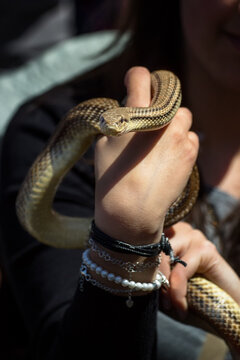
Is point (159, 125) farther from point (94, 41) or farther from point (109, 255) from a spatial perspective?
point (94, 41)

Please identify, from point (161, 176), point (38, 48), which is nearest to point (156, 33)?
point (161, 176)

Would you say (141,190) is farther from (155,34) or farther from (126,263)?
(155,34)

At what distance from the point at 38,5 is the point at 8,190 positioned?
628 cm

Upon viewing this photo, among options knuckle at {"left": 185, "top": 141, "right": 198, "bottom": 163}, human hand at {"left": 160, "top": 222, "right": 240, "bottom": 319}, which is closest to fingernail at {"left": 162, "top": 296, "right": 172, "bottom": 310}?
human hand at {"left": 160, "top": 222, "right": 240, "bottom": 319}

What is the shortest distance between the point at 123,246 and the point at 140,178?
193mm

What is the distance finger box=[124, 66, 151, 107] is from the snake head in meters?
0.09

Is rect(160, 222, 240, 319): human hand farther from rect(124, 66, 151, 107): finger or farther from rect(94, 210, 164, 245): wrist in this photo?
rect(124, 66, 151, 107): finger

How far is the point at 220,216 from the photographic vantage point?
2.26m

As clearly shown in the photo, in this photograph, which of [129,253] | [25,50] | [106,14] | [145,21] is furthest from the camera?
[25,50]

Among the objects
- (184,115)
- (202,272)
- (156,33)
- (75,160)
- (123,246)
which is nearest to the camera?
(123,246)

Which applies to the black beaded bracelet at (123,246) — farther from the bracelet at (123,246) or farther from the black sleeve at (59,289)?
the black sleeve at (59,289)

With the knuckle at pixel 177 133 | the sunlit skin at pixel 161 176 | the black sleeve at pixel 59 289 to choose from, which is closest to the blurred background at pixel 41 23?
the black sleeve at pixel 59 289

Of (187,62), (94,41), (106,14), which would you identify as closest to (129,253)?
(187,62)

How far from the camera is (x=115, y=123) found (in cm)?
133
